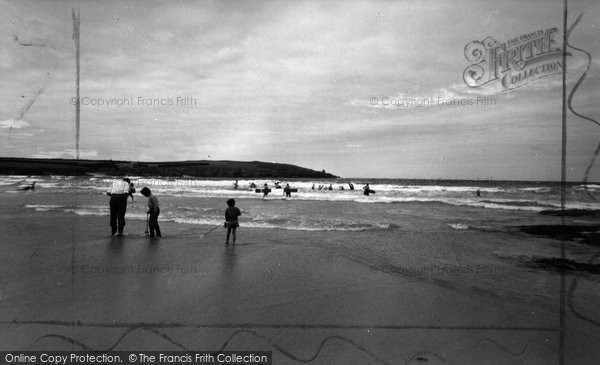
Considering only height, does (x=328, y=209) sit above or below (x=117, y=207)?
below

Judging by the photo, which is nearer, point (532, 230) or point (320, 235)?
point (320, 235)

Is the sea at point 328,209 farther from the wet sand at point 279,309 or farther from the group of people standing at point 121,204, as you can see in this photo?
the group of people standing at point 121,204

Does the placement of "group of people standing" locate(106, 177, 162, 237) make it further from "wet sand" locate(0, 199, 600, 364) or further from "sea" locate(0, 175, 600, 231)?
"sea" locate(0, 175, 600, 231)

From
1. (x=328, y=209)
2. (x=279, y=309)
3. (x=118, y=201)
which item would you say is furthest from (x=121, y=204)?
(x=328, y=209)

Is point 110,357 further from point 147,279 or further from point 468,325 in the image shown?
point 468,325

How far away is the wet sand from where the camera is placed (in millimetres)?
4043

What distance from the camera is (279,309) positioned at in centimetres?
515

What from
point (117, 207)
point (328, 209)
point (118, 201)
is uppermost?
point (118, 201)

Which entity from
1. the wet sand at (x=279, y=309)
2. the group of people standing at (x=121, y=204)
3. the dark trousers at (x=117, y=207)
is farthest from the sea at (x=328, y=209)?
the dark trousers at (x=117, y=207)

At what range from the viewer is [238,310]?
505 centimetres

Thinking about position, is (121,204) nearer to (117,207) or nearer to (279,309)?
(117,207)

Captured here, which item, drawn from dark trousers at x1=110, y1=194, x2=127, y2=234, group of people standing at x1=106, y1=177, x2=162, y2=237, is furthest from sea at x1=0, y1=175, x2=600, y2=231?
dark trousers at x1=110, y1=194, x2=127, y2=234

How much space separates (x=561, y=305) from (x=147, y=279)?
742 centimetres

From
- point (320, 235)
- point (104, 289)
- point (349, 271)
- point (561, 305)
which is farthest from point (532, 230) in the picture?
point (104, 289)
